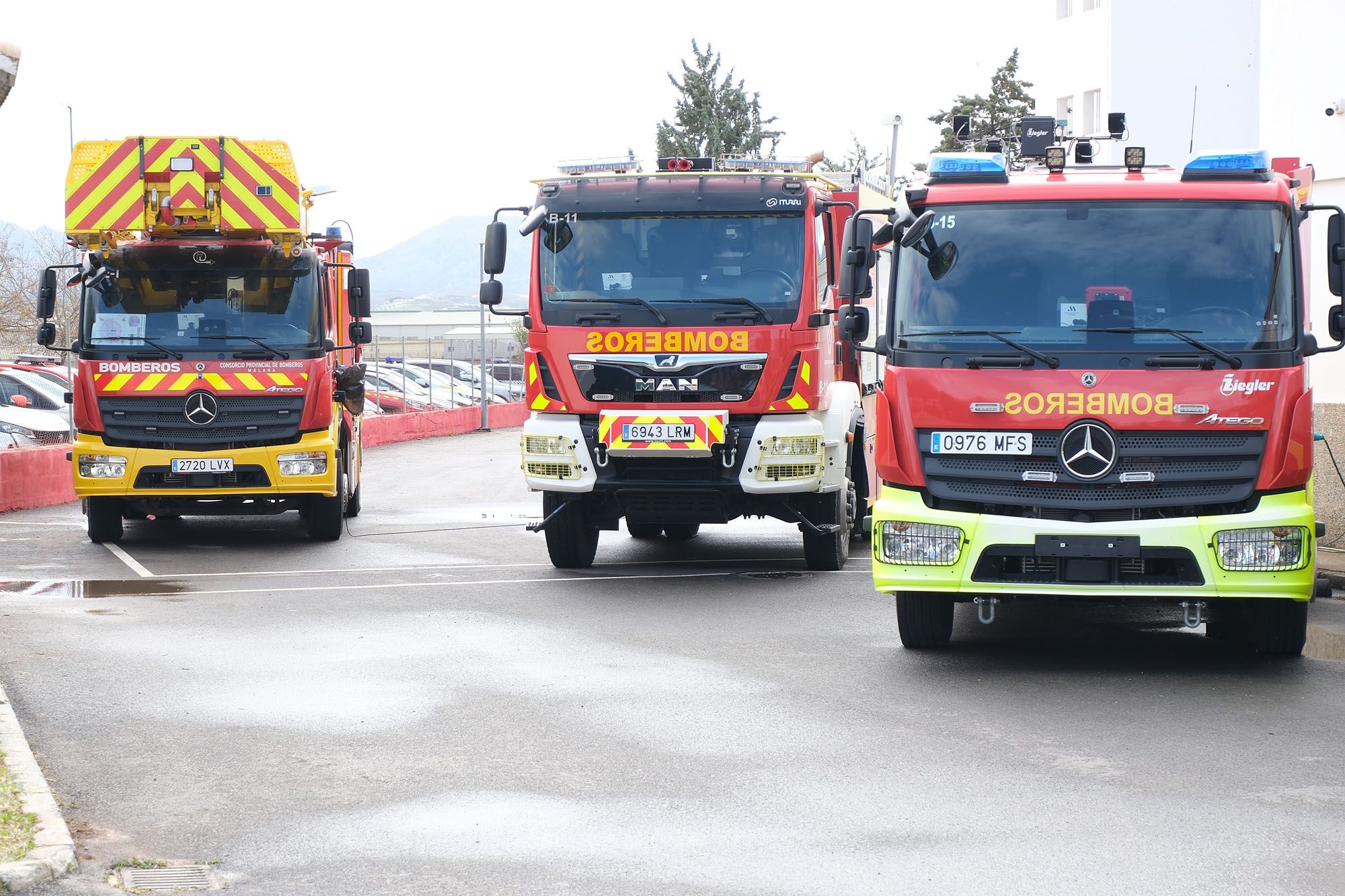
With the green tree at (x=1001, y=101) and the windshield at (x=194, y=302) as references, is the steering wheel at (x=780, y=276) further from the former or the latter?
the green tree at (x=1001, y=101)

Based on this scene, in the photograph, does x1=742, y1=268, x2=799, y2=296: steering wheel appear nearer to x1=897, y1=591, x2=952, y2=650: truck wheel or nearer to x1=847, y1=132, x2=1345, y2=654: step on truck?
x1=847, y1=132, x2=1345, y2=654: step on truck

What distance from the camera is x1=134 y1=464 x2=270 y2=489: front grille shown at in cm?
1525

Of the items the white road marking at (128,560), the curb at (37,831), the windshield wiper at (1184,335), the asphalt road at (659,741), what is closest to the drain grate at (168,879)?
the asphalt road at (659,741)

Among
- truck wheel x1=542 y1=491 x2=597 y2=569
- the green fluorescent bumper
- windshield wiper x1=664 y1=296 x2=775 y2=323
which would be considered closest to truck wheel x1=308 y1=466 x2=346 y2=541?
truck wheel x1=542 y1=491 x2=597 y2=569

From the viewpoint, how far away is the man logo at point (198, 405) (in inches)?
600

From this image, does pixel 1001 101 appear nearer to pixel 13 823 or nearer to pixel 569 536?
pixel 569 536

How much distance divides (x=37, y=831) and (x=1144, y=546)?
5.44 m

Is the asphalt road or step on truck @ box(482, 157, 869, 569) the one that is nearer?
the asphalt road

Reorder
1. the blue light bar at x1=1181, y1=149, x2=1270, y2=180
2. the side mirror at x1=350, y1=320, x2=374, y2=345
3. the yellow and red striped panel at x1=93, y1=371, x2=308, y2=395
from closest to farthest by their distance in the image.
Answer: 1. the blue light bar at x1=1181, y1=149, x2=1270, y2=180
2. the yellow and red striped panel at x1=93, y1=371, x2=308, y2=395
3. the side mirror at x1=350, y1=320, x2=374, y2=345

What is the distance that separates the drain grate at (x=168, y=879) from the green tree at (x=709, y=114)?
157 ft

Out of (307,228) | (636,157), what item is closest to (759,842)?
(636,157)

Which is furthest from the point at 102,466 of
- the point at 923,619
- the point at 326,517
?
the point at 923,619

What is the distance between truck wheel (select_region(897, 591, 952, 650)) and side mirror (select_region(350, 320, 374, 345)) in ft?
27.8

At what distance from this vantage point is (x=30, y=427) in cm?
2497
